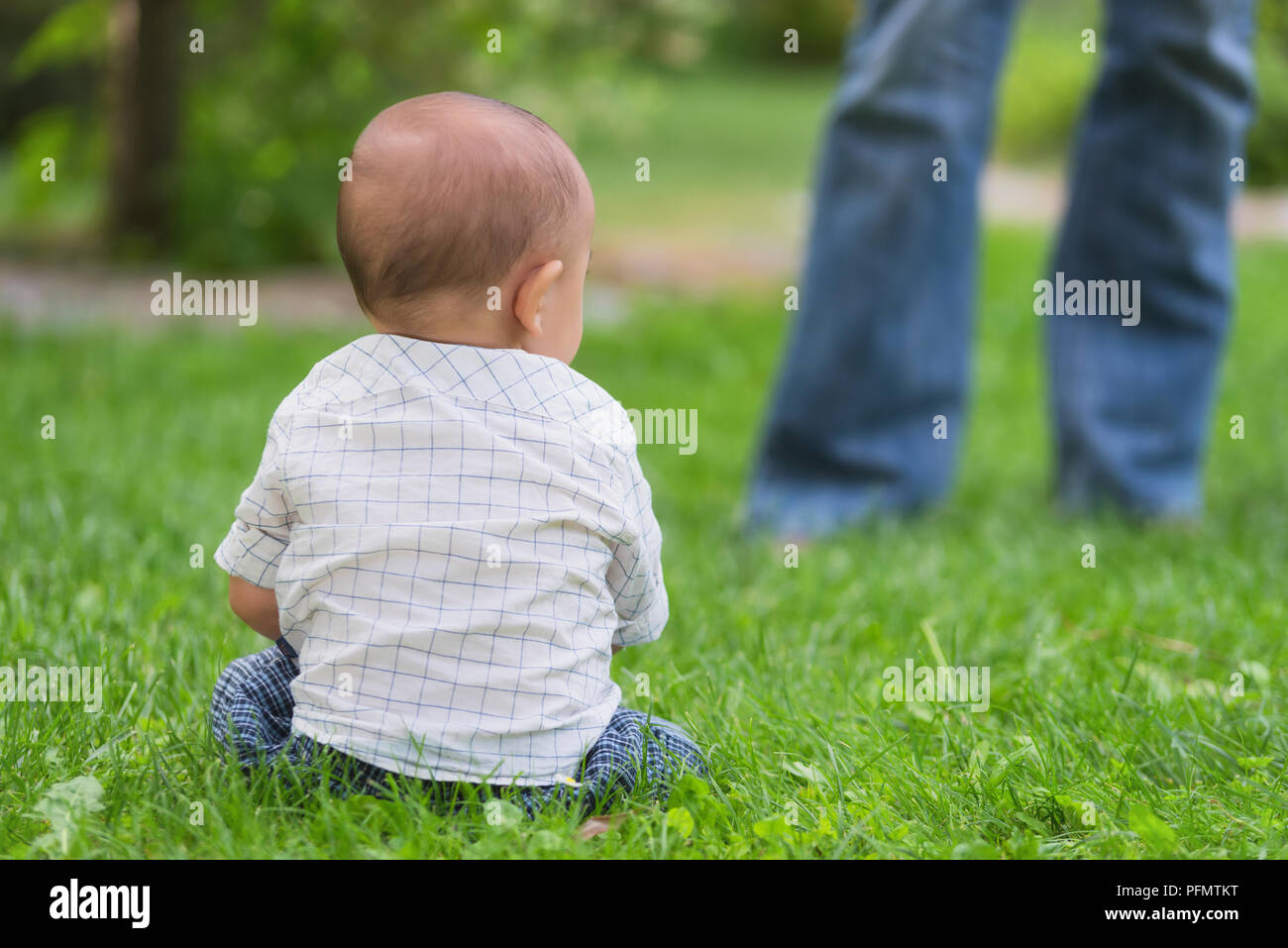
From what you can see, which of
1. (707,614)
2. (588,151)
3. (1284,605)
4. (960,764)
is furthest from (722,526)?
(588,151)

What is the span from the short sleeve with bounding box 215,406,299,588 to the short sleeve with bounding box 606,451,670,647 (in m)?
0.35

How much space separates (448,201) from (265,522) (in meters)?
→ 0.39

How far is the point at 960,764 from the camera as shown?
1.64 m

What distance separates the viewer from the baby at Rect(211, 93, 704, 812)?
1.38 m

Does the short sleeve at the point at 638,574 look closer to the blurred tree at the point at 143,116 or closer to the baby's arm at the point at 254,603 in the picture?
the baby's arm at the point at 254,603

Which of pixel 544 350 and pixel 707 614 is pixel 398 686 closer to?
pixel 544 350

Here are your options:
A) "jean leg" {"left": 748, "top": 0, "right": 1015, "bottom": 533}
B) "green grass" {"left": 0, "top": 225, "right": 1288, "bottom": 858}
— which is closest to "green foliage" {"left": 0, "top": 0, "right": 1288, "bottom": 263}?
"jean leg" {"left": 748, "top": 0, "right": 1015, "bottom": 533}

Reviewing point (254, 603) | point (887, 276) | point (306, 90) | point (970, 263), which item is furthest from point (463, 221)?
point (306, 90)

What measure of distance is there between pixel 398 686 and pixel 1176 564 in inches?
72.8

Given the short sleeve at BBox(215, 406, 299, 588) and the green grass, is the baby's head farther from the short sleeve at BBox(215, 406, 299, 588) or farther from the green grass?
the green grass

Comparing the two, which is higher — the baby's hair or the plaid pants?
the baby's hair

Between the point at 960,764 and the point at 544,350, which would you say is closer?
the point at 544,350

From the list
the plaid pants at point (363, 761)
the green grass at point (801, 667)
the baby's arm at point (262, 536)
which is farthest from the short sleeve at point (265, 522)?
the green grass at point (801, 667)

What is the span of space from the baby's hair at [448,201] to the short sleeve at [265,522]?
0.19m
